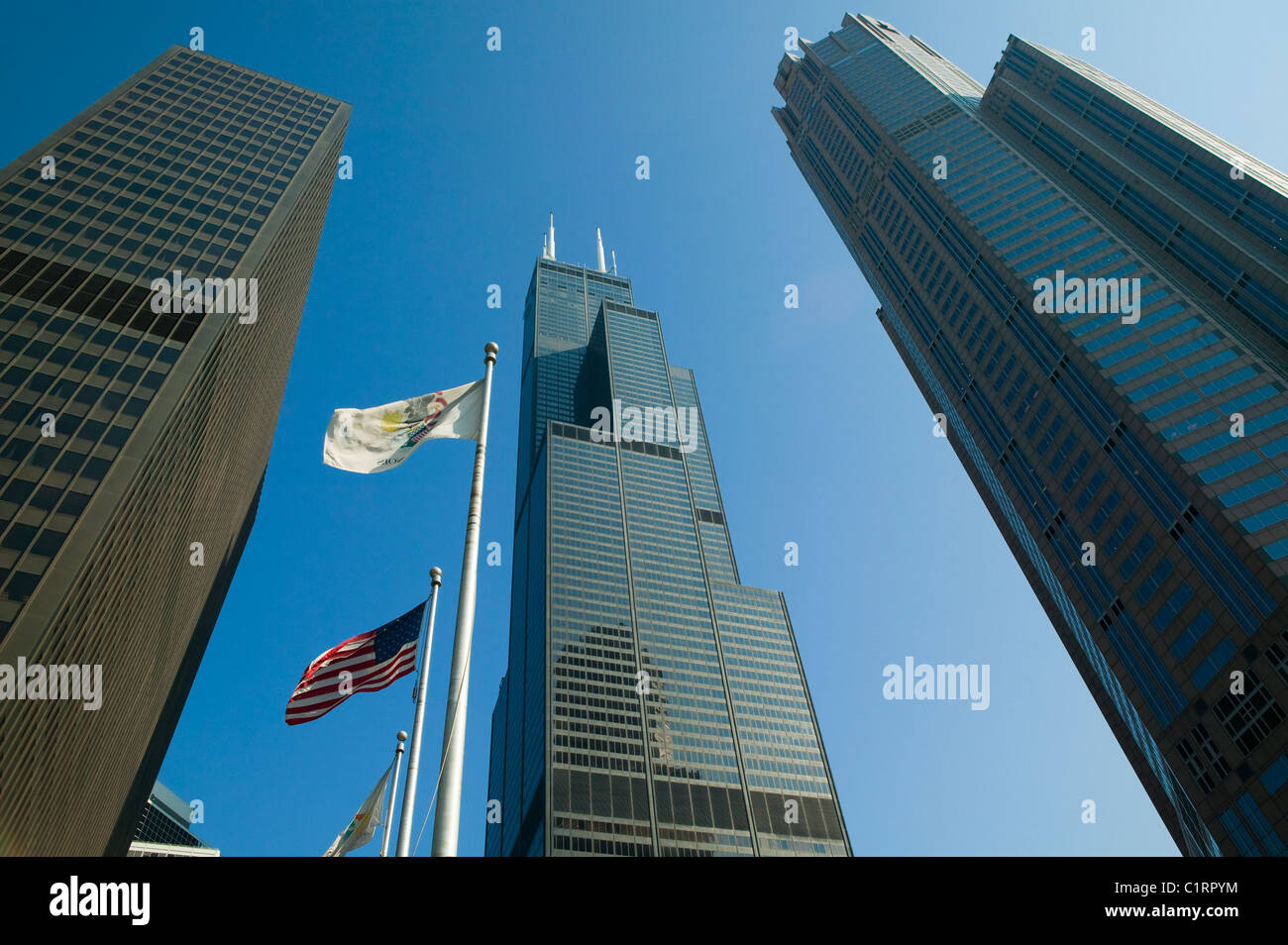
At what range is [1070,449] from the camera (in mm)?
82562

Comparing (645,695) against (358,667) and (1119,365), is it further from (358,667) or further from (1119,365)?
(358,667)

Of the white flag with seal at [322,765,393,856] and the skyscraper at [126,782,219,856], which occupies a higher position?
the skyscraper at [126,782,219,856]

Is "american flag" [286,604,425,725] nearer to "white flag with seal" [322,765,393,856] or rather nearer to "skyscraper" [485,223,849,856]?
"white flag with seal" [322,765,393,856]

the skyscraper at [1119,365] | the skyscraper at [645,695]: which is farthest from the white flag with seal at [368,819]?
the skyscraper at [645,695]

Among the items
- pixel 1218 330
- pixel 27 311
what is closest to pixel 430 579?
pixel 27 311

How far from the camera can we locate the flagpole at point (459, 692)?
15086 mm

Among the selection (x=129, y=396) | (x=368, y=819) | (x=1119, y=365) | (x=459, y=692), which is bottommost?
(x=459, y=692)

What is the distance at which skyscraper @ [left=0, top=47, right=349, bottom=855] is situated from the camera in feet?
157

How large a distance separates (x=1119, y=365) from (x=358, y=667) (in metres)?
75.6

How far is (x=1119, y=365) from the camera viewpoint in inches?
3041

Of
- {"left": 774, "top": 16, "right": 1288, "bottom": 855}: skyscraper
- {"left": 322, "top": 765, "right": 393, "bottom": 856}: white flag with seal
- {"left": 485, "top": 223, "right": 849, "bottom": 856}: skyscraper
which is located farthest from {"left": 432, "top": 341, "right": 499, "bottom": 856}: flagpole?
{"left": 485, "top": 223, "right": 849, "bottom": 856}: skyscraper

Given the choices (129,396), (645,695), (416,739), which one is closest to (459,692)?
(416,739)

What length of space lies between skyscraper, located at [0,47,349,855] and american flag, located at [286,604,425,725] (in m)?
26.7
